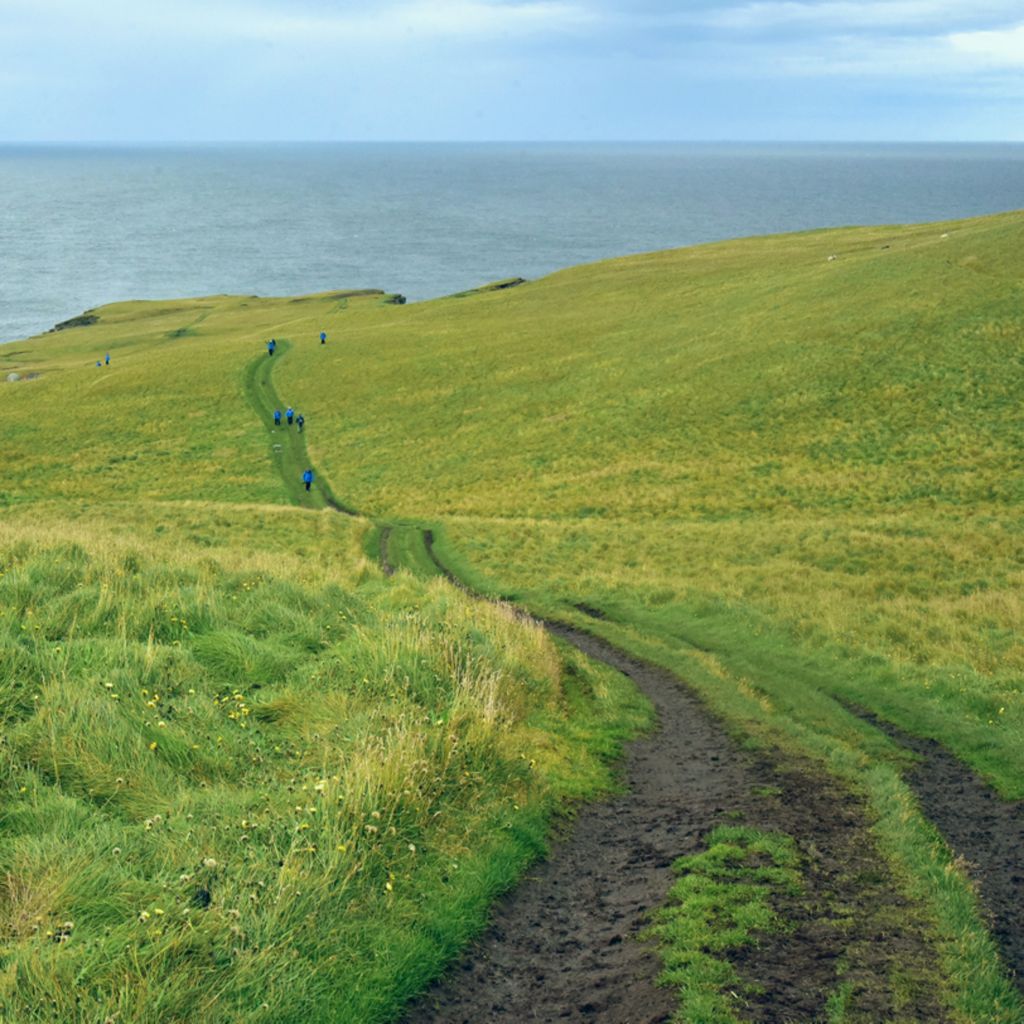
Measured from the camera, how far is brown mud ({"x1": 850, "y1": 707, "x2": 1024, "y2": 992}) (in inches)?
383

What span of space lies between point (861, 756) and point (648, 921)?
678cm

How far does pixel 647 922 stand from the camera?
375 inches

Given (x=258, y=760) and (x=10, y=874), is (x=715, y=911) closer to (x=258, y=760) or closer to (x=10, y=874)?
(x=258, y=760)

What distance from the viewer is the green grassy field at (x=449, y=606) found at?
27.8 feet

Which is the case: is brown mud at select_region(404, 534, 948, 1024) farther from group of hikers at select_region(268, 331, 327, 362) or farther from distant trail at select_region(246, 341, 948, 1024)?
group of hikers at select_region(268, 331, 327, 362)

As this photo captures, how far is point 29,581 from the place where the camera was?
1533 centimetres

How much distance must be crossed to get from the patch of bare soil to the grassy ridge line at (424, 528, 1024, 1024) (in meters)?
0.31

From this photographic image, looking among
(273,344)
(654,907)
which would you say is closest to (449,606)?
(654,907)

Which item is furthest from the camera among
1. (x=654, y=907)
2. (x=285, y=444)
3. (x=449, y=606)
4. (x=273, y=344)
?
(x=273, y=344)

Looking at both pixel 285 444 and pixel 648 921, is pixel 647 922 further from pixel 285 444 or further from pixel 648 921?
pixel 285 444

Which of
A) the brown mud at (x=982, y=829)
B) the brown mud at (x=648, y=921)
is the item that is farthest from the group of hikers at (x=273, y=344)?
the brown mud at (x=648, y=921)

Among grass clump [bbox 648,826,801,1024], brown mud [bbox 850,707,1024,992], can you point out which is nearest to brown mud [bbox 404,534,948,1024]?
grass clump [bbox 648,826,801,1024]

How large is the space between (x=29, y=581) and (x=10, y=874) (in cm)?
816

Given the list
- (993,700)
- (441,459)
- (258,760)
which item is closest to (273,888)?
(258,760)
